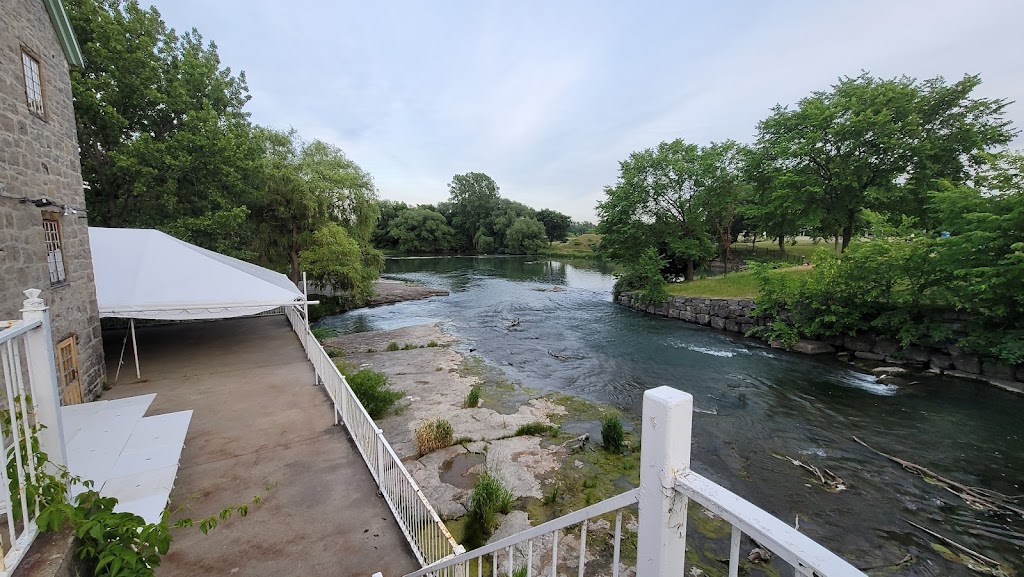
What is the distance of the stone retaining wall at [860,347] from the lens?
1070 centimetres

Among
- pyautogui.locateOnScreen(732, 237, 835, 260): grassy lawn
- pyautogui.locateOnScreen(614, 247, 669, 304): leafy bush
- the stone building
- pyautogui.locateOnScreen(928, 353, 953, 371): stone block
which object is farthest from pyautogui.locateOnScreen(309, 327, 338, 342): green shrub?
pyautogui.locateOnScreen(732, 237, 835, 260): grassy lawn

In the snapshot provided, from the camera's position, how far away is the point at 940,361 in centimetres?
1146

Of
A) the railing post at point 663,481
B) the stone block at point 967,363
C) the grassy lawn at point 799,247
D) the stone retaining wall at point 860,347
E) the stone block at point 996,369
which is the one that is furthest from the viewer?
the grassy lawn at point 799,247

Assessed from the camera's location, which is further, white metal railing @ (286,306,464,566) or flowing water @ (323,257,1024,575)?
flowing water @ (323,257,1024,575)

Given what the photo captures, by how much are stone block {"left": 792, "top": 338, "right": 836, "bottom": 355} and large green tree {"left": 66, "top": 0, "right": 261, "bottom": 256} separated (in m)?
19.4

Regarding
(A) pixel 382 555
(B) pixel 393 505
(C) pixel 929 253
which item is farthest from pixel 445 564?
(C) pixel 929 253

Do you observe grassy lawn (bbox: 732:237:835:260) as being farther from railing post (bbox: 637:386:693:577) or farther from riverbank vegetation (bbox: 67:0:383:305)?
railing post (bbox: 637:386:693:577)

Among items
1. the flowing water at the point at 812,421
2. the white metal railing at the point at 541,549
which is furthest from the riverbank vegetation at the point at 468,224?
the white metal railing at the point at 541,549

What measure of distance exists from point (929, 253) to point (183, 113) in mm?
23234

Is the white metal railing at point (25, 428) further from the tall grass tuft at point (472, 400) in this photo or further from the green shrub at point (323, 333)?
the green shrub at point (323, 333)

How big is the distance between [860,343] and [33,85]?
19.4 meters

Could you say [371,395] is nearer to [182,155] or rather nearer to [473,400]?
[473,400]

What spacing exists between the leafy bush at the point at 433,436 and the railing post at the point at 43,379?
17.8ft

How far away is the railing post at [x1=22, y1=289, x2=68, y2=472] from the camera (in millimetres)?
2002
